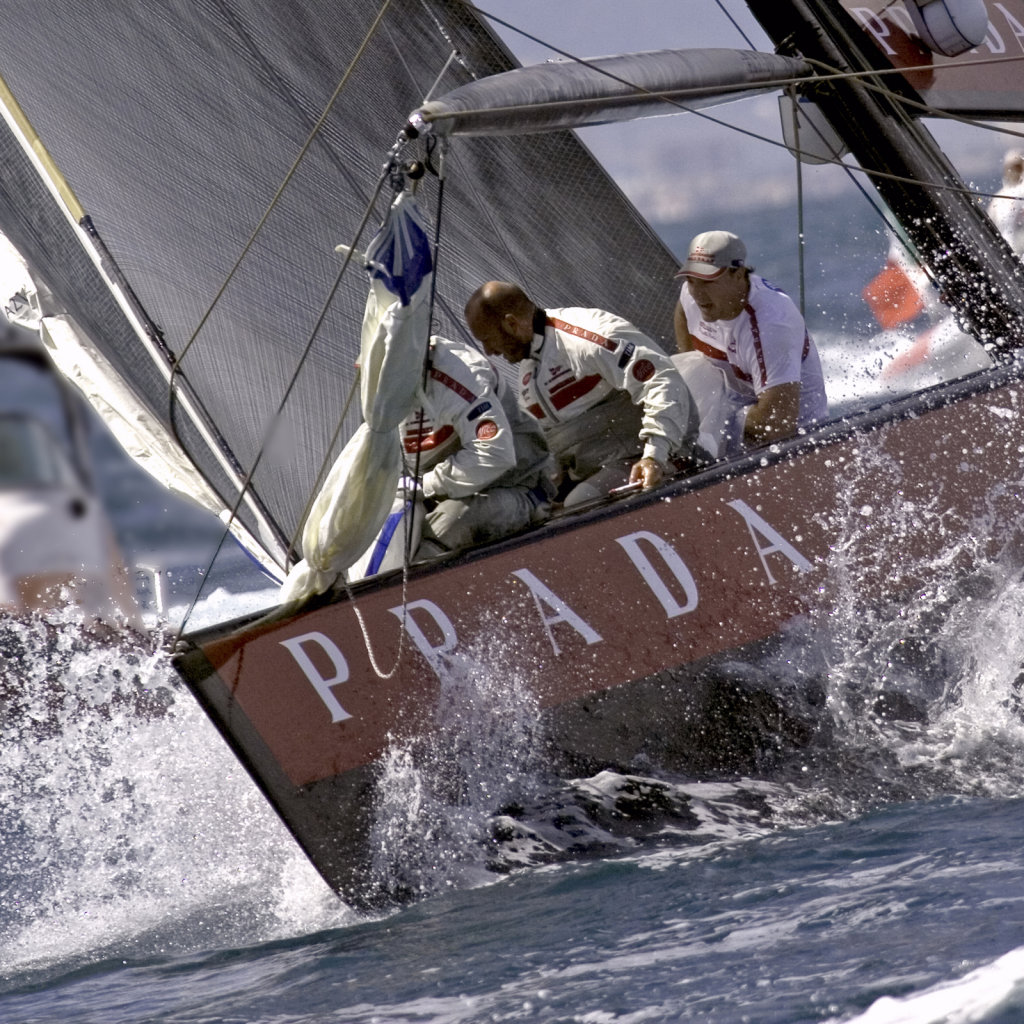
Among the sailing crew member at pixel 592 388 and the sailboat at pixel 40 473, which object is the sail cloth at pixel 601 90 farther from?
the sailboat at pixel 40 473

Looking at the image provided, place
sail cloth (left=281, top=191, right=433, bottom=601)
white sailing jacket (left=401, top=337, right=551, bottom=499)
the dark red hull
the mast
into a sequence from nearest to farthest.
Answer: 1. sail cloth (left=281, top=191, right=433, bottom=601)
2. the dark red hull
3. white sailing jacket (left=401, top=337, right=551, bottom=499)
4. the mast

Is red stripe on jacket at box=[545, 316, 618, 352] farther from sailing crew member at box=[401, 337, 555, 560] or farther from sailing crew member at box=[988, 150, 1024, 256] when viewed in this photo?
sailing crew member at box=[988, 150, 1024, 256]

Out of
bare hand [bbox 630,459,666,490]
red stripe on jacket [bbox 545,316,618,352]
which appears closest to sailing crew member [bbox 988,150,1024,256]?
red stripe on jacket [bbox 545,316,618,352]

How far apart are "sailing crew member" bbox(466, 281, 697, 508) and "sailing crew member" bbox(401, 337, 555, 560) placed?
17cm

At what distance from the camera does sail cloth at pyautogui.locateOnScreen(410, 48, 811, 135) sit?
11.1ft

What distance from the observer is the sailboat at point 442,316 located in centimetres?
353

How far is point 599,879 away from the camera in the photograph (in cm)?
339

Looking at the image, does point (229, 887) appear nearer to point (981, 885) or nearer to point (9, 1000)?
point (9, 1000)

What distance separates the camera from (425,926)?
336 cm

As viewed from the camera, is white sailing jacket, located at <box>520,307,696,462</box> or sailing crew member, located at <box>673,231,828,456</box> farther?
sailing crew member, located at <box>673,231,828,456</box>

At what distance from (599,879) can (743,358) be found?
1678 millimetres

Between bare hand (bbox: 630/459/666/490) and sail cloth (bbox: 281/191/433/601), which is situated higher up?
sail cloth (bbox: 281/191/433/601)

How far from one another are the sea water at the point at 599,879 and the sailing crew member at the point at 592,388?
2.17 feet

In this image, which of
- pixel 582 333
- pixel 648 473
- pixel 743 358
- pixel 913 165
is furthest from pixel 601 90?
pixel 913 165
